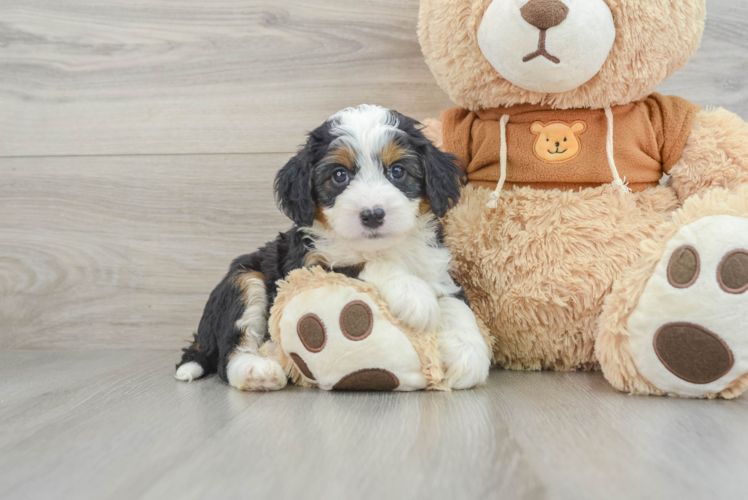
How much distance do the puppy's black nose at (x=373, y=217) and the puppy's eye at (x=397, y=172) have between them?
14cm

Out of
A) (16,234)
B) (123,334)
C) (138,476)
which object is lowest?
(123,334)

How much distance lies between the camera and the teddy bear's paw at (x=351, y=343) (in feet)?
4.55

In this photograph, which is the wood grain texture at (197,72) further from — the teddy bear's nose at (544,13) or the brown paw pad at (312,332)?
the brown paw pad at (312,332)

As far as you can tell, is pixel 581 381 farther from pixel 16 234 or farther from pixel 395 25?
pixel 16 234

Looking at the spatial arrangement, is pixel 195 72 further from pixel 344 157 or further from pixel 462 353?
pixel 462 353

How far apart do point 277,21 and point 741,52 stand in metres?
1.63

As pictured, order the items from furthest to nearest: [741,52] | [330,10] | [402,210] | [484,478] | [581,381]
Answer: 1. [330,10]
2. [741,52]
3. [581,381]
4. [402,210]
5. [484,478]

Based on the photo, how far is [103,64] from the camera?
2281 mm

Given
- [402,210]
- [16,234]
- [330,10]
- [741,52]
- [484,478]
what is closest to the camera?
[484,478]

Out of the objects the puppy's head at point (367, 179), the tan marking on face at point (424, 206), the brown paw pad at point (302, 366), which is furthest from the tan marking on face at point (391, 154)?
the brown paw pad at point (302, 366)

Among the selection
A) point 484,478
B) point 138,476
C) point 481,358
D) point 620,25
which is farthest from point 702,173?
point 138,476

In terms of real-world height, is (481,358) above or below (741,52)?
below

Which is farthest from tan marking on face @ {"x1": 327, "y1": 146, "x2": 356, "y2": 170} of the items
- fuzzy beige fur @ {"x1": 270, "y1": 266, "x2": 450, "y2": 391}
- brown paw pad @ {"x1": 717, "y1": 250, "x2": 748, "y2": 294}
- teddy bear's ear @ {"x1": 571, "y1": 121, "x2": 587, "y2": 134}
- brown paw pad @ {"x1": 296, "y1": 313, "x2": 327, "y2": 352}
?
brown paw pad @ {"x1": 717, "y1": 250, "x2": 748, "y2": 294}

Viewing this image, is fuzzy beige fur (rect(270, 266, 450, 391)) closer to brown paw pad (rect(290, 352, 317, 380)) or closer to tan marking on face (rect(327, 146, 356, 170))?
brown paw pad (rect(290, 352, 317, 380))
